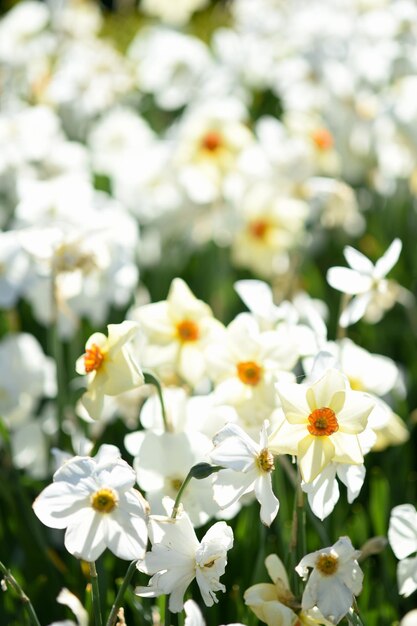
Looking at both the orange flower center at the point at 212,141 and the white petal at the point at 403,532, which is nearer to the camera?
the white petal at the point at 403,532

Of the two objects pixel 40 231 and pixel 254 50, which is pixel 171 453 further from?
pixel 254 50

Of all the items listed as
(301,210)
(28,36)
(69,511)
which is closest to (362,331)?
(301,210)

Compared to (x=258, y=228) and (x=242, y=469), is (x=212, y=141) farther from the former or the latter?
(x=242, y=469)

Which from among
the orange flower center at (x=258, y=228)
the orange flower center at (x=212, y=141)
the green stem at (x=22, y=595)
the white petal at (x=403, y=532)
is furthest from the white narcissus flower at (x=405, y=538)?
the orange flower center at (x=212, y=141)

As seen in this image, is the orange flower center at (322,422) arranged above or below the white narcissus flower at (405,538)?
above

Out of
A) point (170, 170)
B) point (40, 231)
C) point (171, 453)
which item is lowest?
point (170, 170)

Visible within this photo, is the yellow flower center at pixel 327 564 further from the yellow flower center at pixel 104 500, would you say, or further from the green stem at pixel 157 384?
the green stem at pixel 157 384
